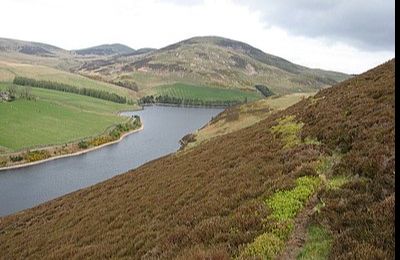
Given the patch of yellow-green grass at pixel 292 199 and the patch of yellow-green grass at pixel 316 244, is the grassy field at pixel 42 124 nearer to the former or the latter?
the patch of yellow-green grass at pixel 292 199

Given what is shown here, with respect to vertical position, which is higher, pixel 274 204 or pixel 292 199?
pixel 292 199

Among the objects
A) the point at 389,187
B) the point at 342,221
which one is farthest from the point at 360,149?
the point at 342,221

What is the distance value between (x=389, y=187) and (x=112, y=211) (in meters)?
17.7

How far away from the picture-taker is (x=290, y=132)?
2736 centimetres

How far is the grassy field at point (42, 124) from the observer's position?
132 m

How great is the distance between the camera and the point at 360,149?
17.7m

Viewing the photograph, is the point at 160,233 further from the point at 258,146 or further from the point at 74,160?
the point at 74,160

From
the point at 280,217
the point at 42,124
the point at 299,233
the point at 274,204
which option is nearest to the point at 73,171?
the point at 42,124

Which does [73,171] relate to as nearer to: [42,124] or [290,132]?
[42,124]

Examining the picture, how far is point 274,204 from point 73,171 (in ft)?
321

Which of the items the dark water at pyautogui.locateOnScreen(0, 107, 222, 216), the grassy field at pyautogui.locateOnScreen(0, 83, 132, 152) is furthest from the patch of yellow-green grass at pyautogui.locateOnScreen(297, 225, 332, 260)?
the grassy field at pyautogui.locateOnScreen(0, 83, 132, 152)

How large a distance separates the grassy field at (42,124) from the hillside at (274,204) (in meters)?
107

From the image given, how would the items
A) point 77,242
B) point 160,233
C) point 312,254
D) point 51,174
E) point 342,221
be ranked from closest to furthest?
point 312,254 < point 342,221 < point 160,233 < point 77,242 < point 51,174

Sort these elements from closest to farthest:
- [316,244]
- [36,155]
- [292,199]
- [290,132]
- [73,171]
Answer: [316,244] → [292,199] → [290,132] → [73,171] → [36,155]
